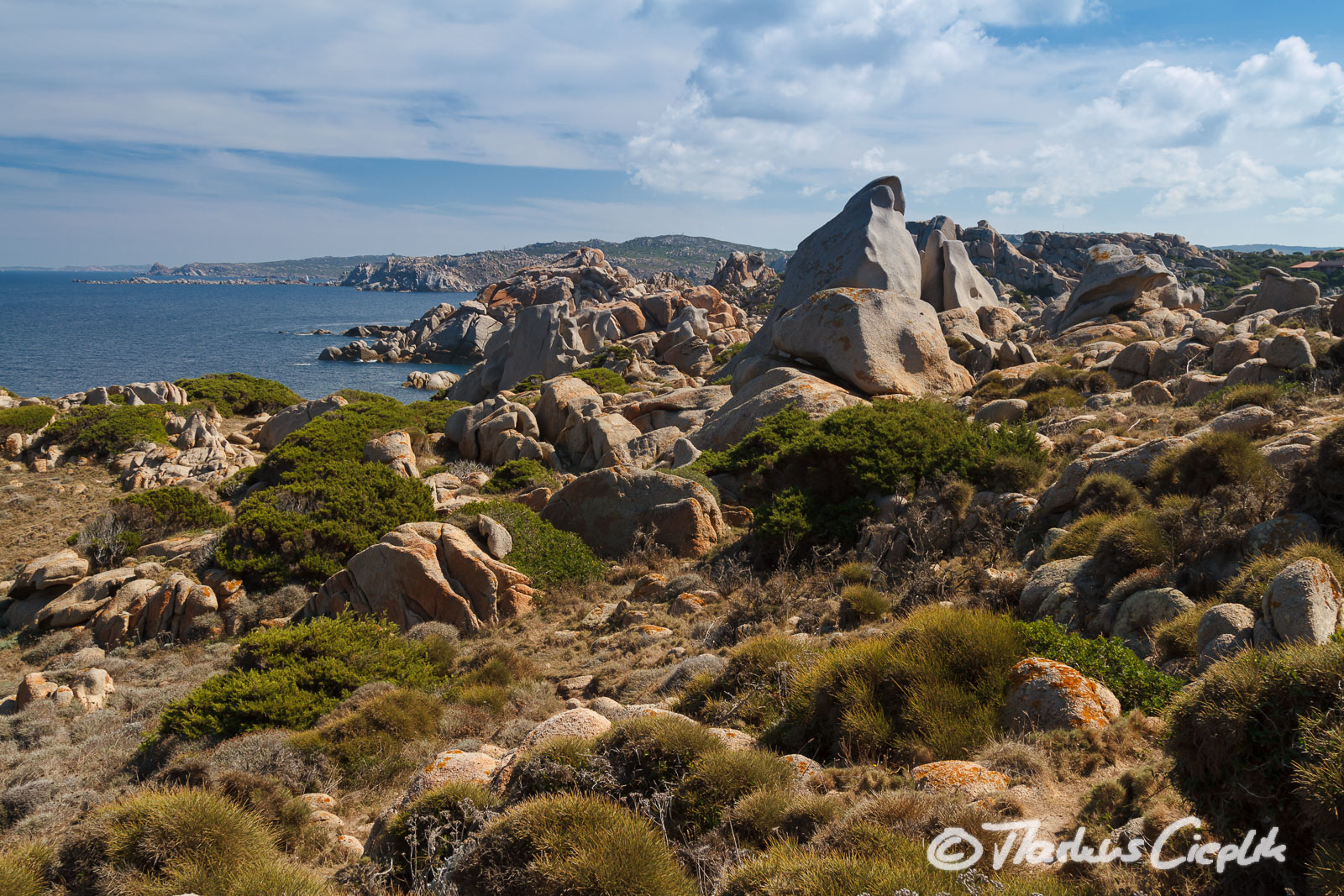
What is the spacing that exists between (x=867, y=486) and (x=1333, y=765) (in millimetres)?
11294

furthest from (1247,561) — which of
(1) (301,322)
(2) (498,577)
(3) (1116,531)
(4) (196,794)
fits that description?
(1) (301,322)

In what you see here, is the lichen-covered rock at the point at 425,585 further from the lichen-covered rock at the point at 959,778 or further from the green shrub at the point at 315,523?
the lichen-covered rock at the point at 959,778

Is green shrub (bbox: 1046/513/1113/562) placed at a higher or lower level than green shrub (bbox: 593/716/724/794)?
→ higher

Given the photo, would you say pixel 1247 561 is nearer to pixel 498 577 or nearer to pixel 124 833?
pixel 124 833

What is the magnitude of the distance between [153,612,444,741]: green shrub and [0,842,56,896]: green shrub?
13.3 ft

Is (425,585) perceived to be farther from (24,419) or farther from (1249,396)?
(24,419)

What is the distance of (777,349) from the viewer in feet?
86.2

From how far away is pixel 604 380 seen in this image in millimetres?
38594

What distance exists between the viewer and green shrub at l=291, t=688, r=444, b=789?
8.53m

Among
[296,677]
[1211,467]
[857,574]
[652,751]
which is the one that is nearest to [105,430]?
[296,677]

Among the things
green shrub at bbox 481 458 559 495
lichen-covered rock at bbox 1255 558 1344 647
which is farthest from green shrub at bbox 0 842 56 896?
green shrub at bbox 481 458 559 495

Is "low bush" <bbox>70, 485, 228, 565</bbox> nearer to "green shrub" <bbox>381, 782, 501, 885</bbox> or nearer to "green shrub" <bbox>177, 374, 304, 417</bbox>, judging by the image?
"green shrub" <bbox>381, 782, 501, 885</bbox>

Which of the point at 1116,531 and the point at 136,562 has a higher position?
the point at 1116,531

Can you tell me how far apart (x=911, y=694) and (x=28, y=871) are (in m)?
7.16
